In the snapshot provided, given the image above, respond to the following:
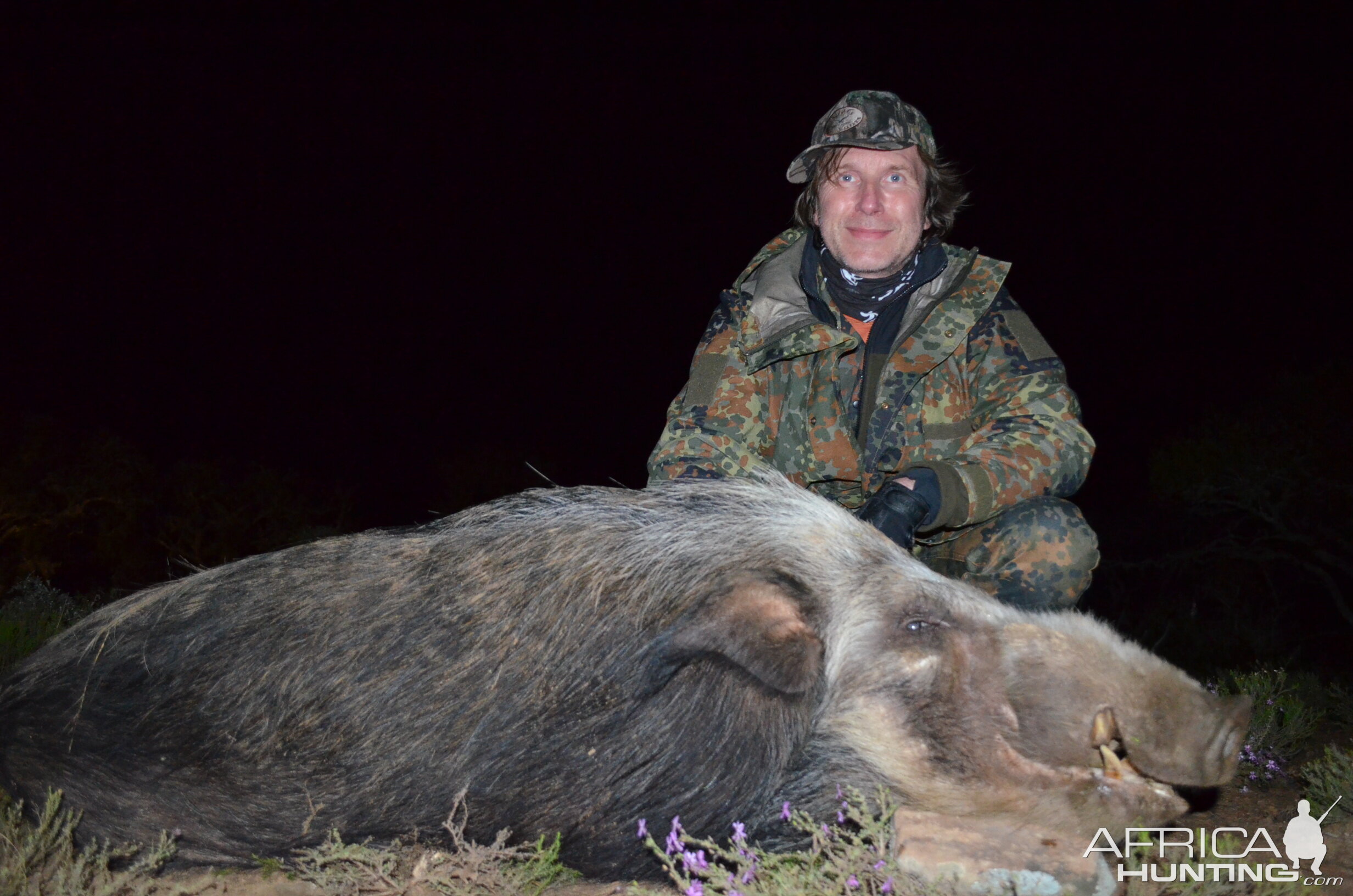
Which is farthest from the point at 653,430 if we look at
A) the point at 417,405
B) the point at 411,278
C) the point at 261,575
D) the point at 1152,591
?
the point at 261,575

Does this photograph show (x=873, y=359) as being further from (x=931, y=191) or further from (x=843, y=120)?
(x=843, y=120)

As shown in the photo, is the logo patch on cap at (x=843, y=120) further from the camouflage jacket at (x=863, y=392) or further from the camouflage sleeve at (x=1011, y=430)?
the camouflage sleeve at (x=1011, y=430)

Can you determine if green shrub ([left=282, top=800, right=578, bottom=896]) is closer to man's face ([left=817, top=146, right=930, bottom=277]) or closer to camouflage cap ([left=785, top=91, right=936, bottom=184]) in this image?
man's face ([left=817, top=146, right=930, bottom=277])

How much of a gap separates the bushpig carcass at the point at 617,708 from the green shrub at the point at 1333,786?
0.92 meters

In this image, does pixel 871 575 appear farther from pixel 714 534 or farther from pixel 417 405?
pixel 417 405

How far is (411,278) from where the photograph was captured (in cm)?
3725

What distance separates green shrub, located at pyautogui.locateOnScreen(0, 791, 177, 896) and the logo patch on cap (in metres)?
3.01

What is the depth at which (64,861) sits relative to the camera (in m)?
2.18

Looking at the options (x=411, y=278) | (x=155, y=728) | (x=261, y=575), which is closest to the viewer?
(x=155, y=728)

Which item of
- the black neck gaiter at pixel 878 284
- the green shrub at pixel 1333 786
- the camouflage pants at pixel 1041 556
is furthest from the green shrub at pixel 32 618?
the green shrub at pixel 1333 786

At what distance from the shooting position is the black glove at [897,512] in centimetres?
285

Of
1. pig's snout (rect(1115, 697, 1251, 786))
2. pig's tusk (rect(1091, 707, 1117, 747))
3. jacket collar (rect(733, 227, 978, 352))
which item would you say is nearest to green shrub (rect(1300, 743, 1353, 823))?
pig's snout (rect(1115, 697, 1251, 786))

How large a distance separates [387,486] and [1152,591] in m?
13.0

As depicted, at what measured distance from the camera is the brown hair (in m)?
3.89
